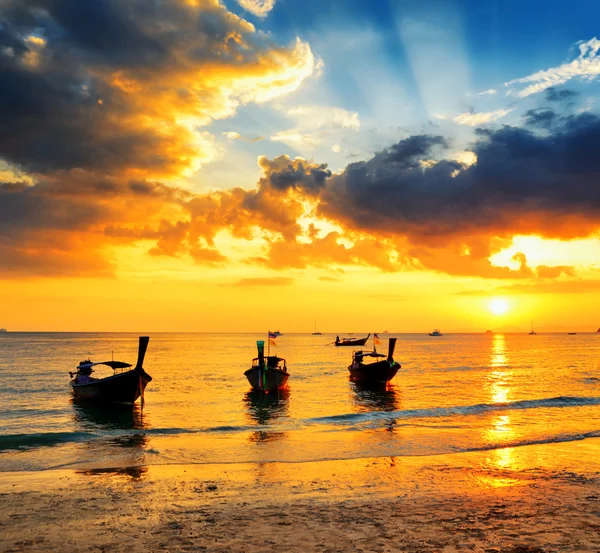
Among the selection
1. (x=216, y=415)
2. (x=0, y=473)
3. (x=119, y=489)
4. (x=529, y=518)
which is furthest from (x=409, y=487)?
(x=216, y=415)

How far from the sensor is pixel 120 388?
122 feet

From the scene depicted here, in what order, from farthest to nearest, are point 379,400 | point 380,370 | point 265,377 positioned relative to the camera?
point 380,370
point 265,377
point 379,400

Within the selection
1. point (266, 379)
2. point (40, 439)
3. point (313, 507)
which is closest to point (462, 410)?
point (266, 379)

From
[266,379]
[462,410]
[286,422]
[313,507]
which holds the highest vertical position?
[313,507]

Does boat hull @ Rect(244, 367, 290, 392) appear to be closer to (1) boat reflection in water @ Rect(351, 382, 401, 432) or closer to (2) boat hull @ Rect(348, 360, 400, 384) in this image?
(1) boat reflection in water @ Rect(351, 382, 401, 432)

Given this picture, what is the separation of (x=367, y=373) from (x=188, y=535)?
44995 millimetres

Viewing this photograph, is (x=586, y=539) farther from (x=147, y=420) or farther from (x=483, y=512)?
(x=147, y=420)

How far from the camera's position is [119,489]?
1576 centimetres

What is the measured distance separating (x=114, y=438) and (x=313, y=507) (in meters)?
17.0

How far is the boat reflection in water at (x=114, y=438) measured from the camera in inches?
762

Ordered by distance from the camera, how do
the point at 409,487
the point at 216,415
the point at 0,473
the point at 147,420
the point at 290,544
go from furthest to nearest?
the point at 216,415 < the point at 147,420 < the point at 0,473 < the point at 409,487 < the point at 290,544

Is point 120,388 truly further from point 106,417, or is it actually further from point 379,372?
point 379,372

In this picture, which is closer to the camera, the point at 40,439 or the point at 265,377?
the point at 40,439

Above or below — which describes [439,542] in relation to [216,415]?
above
